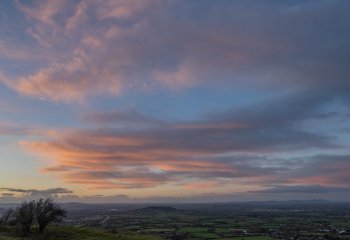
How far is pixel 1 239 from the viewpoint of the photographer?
57094 millimetres

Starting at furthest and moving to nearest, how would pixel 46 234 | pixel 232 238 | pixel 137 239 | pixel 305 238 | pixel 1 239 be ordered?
pixel 305 238
pixel 232 238
pixel 46 234
pixel 137 239
pixel 1 239

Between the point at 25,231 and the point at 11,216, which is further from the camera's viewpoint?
the point at 11,216

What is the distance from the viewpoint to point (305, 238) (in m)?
149

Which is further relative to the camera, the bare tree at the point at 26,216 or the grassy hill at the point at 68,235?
the bare tree at the point at 26,216

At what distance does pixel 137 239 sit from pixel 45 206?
60.9 feet

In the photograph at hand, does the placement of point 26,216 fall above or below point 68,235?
above

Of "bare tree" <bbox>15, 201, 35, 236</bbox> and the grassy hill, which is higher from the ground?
"bare tree" <bbox>15, 201, 35, 236</bbox>

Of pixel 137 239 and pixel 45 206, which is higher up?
pixel 45 206

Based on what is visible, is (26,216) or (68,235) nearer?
(68,235)

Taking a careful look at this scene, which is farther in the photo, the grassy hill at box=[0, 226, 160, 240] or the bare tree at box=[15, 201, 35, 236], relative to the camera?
the bare tree at box=[15, 201, 35, 236]

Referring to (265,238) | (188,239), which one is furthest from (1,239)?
(265,238)

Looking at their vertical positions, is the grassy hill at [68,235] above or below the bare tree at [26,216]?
below

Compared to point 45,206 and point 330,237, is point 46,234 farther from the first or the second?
point 330,237

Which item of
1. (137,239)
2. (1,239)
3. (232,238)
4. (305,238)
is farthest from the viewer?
(305,238)
